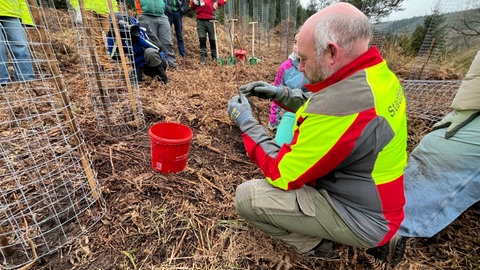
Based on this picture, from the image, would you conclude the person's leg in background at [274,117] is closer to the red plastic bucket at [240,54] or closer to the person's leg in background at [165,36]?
the person's leg in background at [165,36]

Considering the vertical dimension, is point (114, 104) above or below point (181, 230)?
above

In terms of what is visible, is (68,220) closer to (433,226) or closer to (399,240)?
(399,240)

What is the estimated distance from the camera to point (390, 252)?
64.4 inches

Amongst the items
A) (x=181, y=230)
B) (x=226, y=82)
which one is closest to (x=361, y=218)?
(x=181, y=230)

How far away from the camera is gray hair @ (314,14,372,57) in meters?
1.13

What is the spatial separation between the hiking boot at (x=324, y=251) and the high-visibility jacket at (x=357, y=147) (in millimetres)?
236

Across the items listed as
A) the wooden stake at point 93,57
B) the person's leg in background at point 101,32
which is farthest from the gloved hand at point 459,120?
the person's leg in background at point 101,32

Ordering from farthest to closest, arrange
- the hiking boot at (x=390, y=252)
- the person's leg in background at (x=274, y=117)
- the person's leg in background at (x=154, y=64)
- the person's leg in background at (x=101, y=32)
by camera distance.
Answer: the person's leg in background at (x=154, y=64)
the person's leg in background at (x=274, y=117)
the person's leg in background at (x=101, y=32)
the hiking boot at (x=390, y=252)

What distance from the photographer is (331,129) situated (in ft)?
3.66

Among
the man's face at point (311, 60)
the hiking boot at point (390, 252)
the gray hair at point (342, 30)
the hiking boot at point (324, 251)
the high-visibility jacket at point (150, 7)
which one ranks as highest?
the high-visibility jacket at point (150, 7)

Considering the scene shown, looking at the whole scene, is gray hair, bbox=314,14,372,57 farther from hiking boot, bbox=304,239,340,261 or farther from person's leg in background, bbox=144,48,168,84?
person's leg in background, bbox=144,48,168,84

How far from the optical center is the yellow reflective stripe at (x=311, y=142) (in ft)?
3.62

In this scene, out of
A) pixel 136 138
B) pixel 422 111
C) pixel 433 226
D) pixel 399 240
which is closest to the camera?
pixel 399 240

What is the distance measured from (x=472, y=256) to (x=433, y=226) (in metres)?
0.37
